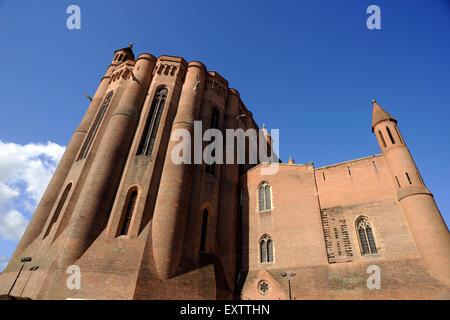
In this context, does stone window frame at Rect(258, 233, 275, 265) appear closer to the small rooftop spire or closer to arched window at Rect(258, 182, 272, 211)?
arched window at Rect(258, 182, 272, 211)

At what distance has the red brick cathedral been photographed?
12602 millimetres

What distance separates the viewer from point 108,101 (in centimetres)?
2123

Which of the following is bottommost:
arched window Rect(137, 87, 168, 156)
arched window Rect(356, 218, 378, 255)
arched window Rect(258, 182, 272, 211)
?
arched window Rect(356, 218, 378, 255)

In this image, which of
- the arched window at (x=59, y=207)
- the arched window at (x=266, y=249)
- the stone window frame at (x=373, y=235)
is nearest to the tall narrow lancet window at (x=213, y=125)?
the arched window at (x=266, y=249)

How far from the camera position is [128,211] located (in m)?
15.0

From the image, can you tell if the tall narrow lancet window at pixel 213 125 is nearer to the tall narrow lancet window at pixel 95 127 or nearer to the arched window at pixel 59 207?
the tall narrow lancet window at pixel 95 127

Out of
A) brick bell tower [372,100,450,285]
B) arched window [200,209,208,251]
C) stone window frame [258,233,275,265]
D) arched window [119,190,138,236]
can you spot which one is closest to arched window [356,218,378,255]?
brick bell tower [372,100,450,285]

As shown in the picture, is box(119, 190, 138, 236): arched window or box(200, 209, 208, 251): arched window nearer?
box(119, 190, 138, 236): arched window

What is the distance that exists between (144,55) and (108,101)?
5.05 metres

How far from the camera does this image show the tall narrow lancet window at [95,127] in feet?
61.9

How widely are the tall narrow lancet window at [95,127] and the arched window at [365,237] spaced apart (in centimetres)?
1945

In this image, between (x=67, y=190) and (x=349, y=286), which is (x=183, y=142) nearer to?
(x=67, y=190)

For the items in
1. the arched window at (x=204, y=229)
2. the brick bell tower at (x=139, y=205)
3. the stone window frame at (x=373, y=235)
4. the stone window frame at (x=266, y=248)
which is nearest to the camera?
the brick bell tower at (x=139, y=205)

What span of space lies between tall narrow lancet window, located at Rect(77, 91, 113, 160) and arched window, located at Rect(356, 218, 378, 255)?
63.8 feet
